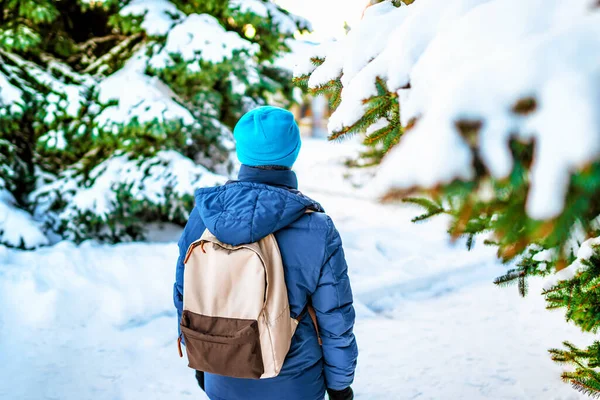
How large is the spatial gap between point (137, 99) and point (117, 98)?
25cm

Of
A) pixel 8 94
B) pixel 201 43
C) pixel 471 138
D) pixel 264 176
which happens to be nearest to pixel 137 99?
pixel 201 43

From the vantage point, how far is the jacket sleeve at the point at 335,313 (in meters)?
1.66

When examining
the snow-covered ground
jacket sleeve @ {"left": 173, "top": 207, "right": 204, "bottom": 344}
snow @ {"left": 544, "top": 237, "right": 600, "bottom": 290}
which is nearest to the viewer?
jacket sleeve @ {"left": 173, "top": 207, "right": 204, "bottom": 344}

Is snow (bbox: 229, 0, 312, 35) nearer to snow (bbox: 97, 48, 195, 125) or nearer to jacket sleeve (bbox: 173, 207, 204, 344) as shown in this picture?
snow (bbox: 97, 48, 195, 125)

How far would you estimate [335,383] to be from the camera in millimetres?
1772

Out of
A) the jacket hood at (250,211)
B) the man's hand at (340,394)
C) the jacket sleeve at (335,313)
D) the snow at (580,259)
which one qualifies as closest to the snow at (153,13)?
the jacket hood at (250,211)

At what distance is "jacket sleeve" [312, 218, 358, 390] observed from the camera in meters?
1.66

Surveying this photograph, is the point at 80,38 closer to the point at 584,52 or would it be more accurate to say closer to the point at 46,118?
the point at 46,118

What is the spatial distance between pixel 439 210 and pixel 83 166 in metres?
4.73

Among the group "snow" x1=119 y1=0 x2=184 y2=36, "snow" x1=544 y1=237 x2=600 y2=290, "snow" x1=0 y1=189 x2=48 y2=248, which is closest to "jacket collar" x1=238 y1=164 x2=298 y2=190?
"snow" x1=544 y1=237 x2=600 y2=290

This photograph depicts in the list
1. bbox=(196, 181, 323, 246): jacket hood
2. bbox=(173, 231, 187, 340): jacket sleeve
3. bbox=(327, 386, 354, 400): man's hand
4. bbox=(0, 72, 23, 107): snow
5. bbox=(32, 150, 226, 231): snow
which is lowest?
bbox=(32, 150, 226, 231): snow

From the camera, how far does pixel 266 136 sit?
163cm

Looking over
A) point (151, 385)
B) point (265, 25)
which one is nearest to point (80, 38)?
point (265, 25)

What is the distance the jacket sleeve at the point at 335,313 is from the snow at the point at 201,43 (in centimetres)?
350
